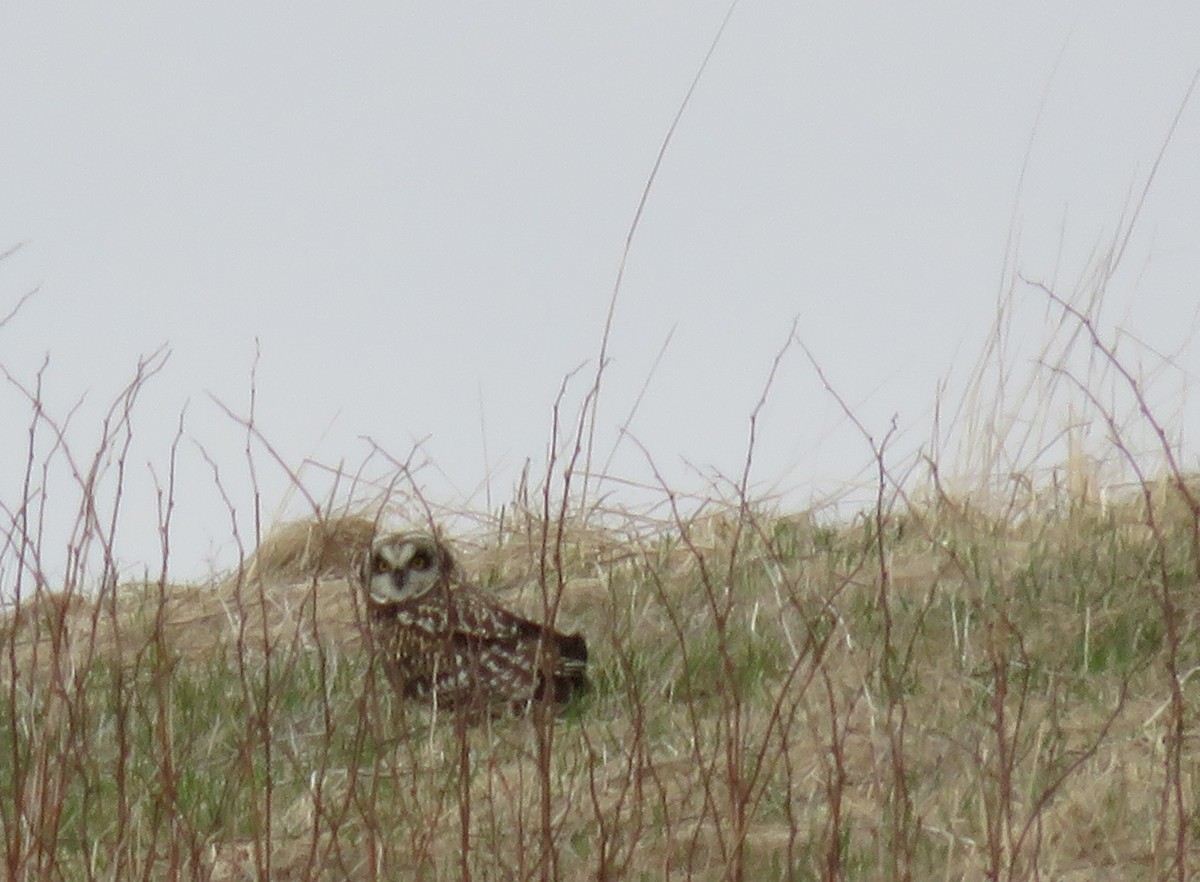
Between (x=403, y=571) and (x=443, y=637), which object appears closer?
(x=443, y=637)

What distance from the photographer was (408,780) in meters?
6.43

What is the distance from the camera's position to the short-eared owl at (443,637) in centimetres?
697

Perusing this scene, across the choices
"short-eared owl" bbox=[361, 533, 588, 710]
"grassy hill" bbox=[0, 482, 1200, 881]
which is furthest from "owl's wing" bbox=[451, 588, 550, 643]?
"grassy hill" bbox=[0, 482, 1200, 881]

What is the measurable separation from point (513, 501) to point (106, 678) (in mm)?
2234

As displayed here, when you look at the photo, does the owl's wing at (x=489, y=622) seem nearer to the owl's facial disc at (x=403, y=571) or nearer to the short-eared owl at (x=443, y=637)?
the short-eared owl at (x=443, y=637)

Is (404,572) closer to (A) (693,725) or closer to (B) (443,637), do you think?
(B) (443,637)

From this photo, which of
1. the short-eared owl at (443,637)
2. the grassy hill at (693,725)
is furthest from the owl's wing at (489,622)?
the grassy hill at (693,725)

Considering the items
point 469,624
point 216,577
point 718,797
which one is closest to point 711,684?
point 469,624

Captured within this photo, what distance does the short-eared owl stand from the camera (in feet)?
22.9

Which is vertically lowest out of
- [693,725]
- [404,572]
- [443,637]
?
[693,725]

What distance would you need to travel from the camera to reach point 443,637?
7.44 m

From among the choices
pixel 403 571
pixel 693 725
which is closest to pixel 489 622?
pixel 403 571

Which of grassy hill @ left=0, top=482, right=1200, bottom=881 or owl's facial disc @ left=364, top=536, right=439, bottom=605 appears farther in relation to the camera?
owl's facial disc @ left=364, top=536, right=439, bottom=605

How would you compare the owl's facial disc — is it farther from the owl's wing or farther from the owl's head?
the owl's wing
